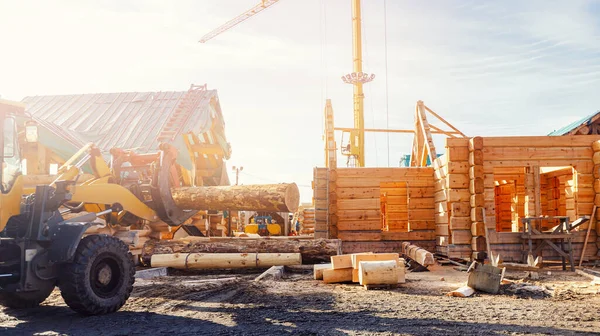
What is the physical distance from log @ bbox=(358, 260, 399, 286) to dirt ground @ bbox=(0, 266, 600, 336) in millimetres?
265

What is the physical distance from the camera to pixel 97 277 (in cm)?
729

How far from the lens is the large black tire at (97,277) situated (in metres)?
6.98

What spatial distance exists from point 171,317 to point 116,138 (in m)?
16.2

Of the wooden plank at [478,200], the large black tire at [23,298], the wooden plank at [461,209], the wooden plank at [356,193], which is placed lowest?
the large black tire at [23,298]

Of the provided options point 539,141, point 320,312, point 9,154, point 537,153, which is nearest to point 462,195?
point 537,153

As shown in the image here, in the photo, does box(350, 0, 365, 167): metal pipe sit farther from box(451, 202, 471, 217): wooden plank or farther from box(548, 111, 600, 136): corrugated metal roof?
box(451, 202, 471, 217): wooden plank

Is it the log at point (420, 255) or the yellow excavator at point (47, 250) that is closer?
the yellow excavator at point (47, 250)

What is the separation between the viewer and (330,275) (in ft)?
34.5

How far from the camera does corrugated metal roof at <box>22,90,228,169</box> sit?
841 inches

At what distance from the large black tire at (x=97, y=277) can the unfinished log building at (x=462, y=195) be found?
915 cm

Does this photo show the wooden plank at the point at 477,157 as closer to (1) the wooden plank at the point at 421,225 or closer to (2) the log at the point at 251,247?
(1) the wooden plank at the point at 421,225

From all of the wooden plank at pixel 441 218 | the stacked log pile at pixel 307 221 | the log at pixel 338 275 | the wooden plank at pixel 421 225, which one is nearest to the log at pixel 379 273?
the log at pixel 338 275

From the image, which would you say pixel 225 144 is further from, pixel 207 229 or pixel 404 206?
pixel 404 206

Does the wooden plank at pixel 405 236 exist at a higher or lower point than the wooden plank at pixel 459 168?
lower
